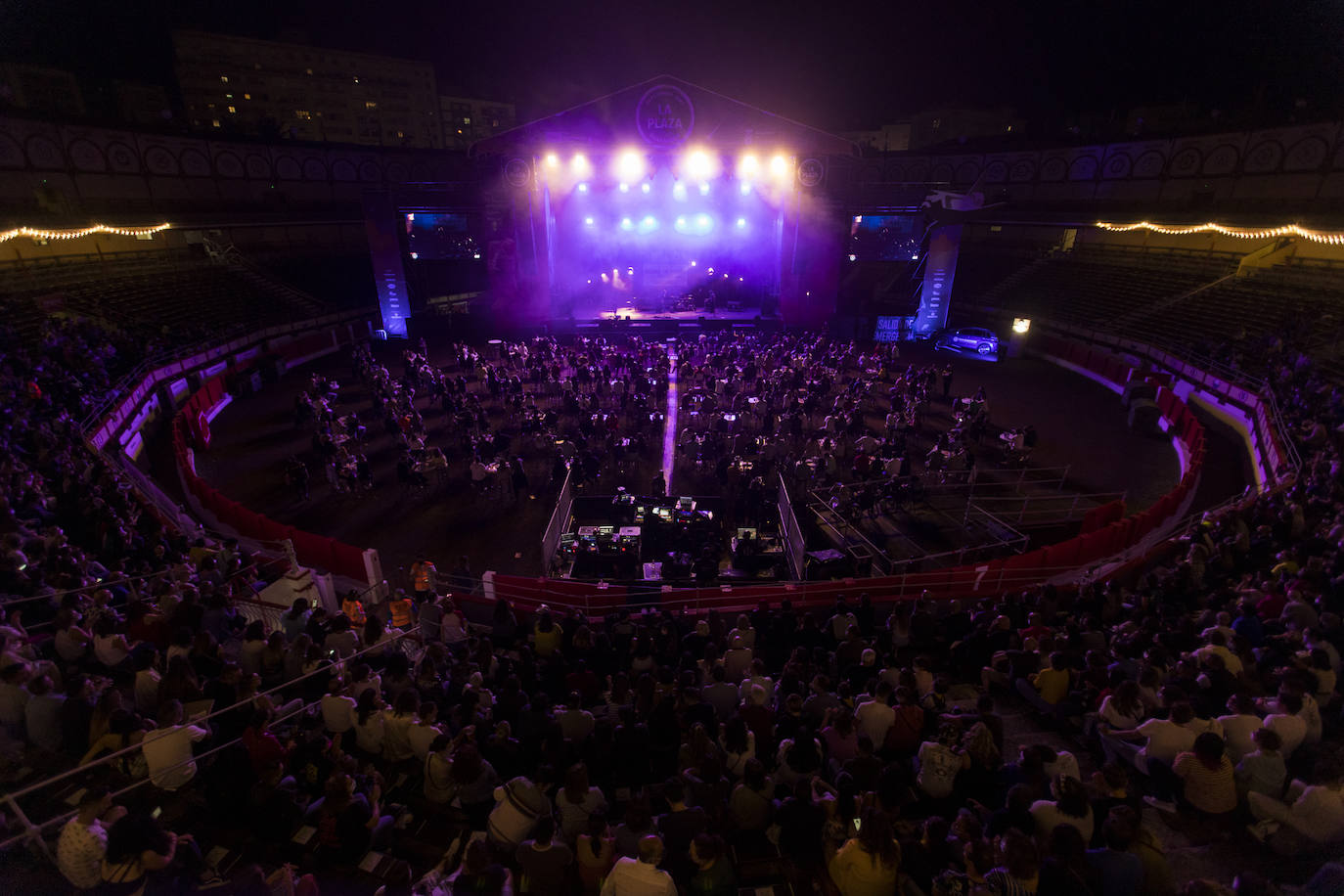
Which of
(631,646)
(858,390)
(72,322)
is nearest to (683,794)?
(631,646)

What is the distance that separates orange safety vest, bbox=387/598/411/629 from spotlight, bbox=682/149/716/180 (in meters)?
27.3

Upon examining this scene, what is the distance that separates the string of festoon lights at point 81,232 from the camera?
22.2 m

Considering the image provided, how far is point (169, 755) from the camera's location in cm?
506

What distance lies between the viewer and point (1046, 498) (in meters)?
15.0

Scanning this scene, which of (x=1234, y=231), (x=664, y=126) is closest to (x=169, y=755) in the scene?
(x=664, y=126)

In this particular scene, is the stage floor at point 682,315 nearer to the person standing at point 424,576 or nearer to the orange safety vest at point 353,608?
the person standing at point 424,576

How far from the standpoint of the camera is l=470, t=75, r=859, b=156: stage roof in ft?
96.1

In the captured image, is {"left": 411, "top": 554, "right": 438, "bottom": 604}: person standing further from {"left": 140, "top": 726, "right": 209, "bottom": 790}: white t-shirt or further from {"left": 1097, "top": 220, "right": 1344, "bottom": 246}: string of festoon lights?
{"left": 1097, "top": 220, "right": 1344, "bottom": 246}: string of festoon lights

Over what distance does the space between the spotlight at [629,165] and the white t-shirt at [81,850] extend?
3137 centimetres

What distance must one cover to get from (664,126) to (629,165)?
2663 millimetres

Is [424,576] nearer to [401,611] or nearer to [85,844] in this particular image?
[401,611]

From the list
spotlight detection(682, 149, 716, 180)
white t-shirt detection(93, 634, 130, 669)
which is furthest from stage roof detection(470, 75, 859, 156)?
white t-shirt detection(93, 634, 130, 669)

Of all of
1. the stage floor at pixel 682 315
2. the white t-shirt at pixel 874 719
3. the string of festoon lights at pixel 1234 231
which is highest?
the string of festoon lights at pixel 1234 231

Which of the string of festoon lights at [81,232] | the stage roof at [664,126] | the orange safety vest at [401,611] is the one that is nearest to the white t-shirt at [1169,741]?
the orange safety vest at [401,611]
